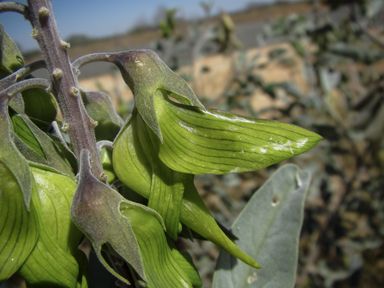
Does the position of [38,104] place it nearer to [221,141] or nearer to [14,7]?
[14,7]

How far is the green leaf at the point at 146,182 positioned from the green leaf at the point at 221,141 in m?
0.04

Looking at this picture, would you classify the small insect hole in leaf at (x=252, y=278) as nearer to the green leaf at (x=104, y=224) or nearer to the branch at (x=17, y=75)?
the green leaf at (x=104, y=224)

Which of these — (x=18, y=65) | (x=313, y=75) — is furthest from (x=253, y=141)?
(x=313, y=75)

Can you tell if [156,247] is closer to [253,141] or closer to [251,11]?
[253,141]

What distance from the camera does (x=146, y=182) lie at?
54 cm

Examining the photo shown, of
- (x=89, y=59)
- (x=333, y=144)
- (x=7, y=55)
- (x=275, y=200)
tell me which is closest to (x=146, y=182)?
(x=89, y=59)

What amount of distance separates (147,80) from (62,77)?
15 cm

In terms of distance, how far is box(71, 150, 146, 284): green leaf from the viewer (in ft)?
1.60

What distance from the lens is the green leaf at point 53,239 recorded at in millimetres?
511

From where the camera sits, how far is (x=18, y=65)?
2.13ft

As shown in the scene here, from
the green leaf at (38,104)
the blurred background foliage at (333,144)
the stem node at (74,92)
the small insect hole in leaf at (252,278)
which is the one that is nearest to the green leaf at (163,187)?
the stem node at (74,92)

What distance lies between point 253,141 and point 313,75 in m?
2.58

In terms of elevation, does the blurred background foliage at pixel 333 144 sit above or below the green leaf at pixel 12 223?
below

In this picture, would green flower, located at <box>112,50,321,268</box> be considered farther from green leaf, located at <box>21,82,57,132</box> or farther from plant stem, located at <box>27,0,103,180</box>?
green leaf, located at <box>21,82,57,132</box>
